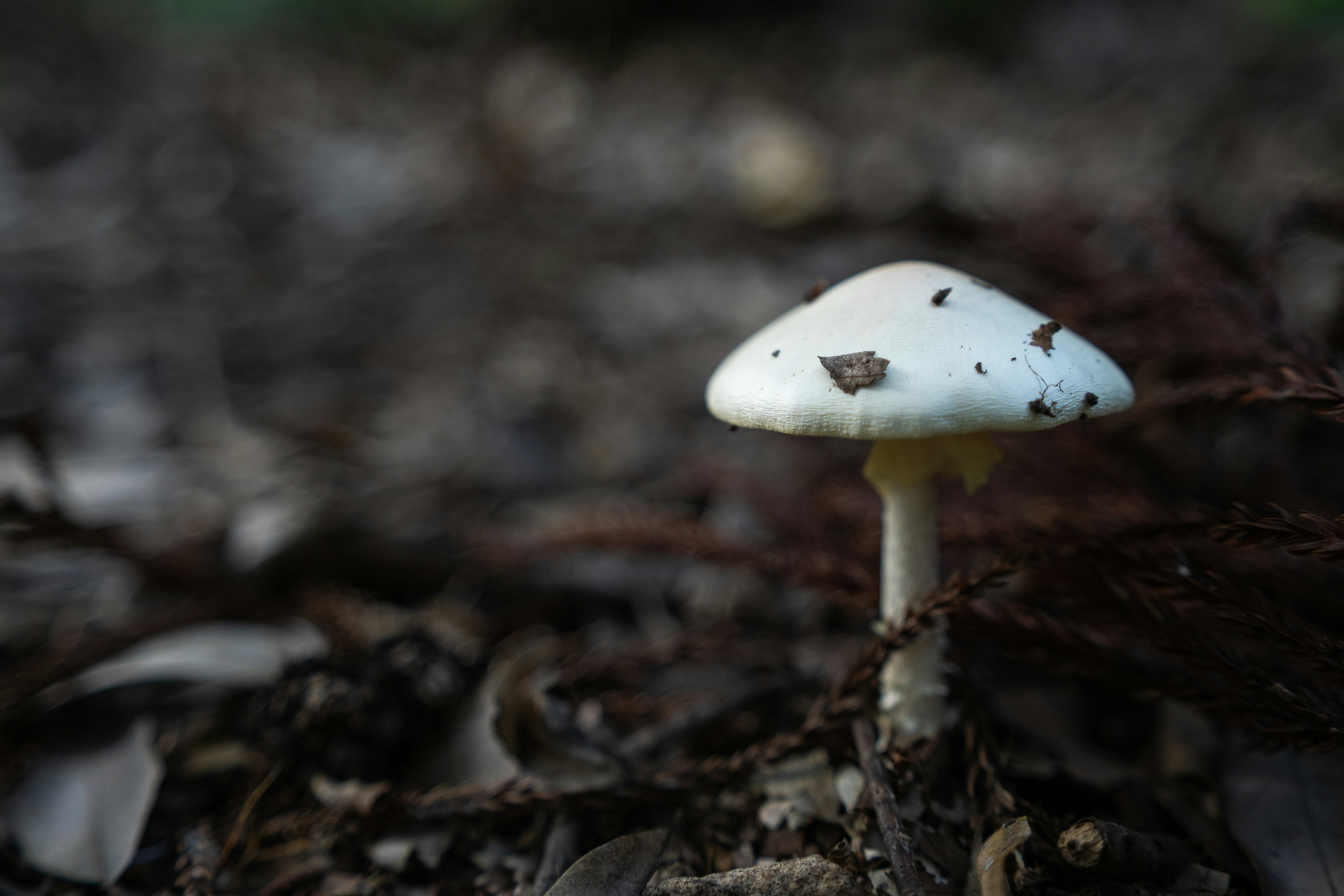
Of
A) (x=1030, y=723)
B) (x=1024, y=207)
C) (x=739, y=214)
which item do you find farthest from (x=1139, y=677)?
(x=739, y=214)

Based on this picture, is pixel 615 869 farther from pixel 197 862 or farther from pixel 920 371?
pixel 920 371

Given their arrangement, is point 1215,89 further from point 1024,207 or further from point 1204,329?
point 1204,329

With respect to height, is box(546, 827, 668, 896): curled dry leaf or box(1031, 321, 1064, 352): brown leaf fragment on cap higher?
box(1031, 321, 1064, 352): brown leaf fragment on cap

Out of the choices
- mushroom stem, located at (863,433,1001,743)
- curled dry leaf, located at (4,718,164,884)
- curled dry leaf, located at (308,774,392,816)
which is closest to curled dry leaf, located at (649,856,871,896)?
mushroom stem, located at (863,433,1001,743)

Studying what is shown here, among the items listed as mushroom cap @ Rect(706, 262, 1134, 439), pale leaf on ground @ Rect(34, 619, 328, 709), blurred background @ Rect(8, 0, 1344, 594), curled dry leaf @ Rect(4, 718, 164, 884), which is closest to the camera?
mushroom cap @ Rect(706, 262, 1134, 439)

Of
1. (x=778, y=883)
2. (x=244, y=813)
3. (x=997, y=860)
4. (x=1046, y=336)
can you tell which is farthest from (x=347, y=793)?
(x=1046, y=336)

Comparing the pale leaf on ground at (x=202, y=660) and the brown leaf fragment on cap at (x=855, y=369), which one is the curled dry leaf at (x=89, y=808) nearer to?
the pale leaf on ground at (x=202, y=660)

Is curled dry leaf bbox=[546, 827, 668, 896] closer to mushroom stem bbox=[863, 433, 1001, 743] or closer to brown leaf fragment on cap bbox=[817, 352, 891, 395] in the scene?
mushroom stem bbox=[863, 433, 1001, 743]
